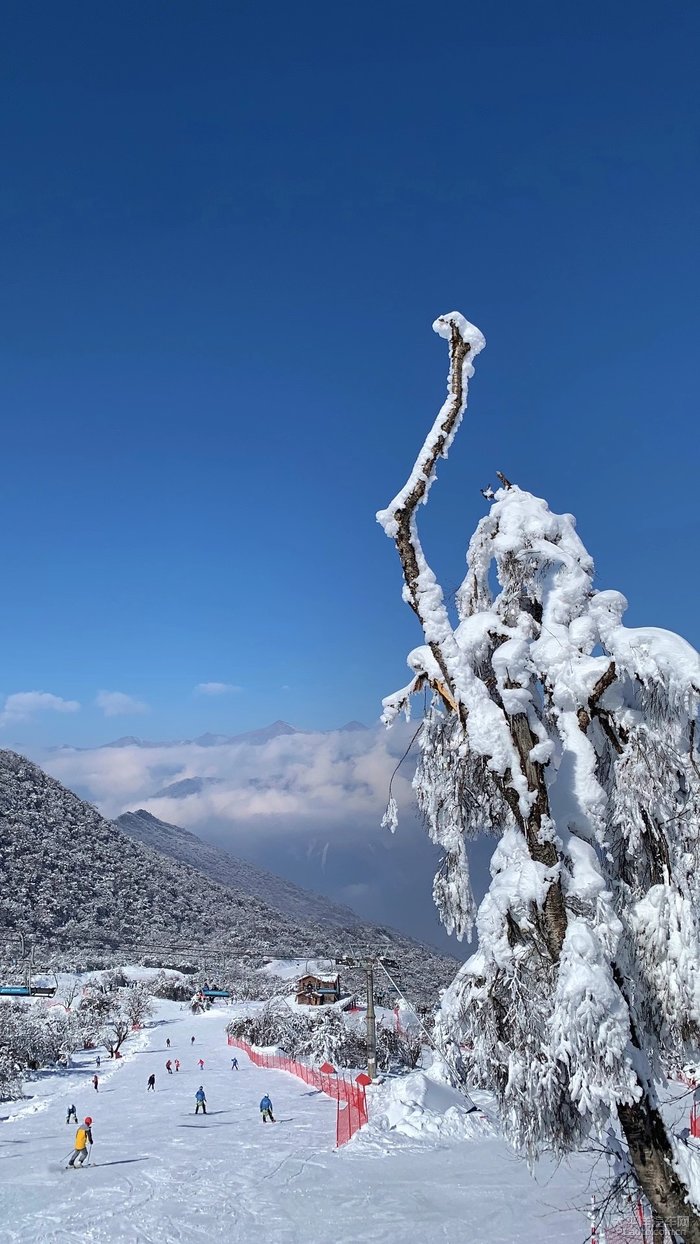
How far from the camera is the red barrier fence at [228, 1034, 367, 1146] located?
25.6m

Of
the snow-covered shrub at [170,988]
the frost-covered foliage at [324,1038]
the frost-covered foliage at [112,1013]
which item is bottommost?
the snow-covered shrub at [170,988]

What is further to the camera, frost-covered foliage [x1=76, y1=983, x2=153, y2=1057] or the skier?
frost-covered foliage [x1=76, y1=983, x2=153, y2=1057]

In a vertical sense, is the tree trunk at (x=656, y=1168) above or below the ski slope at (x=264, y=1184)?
above

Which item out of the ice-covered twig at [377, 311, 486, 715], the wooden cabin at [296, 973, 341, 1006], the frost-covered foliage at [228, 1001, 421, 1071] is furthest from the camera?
the wooden cabin at [296, 973, 341, 1006]

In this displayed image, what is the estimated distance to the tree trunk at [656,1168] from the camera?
15.1 feet

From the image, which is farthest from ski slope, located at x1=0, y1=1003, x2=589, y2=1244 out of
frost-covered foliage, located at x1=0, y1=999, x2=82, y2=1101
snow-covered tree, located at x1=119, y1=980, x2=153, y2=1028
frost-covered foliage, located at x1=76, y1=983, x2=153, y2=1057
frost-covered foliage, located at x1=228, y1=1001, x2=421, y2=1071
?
snow-covered tree, located at x1=119, y1=980, x2=153, y2=1028

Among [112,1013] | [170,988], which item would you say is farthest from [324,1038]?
[170,988]

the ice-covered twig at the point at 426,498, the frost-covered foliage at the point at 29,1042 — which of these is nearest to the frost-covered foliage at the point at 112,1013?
the frost-covered foliage at the point at 29,1042

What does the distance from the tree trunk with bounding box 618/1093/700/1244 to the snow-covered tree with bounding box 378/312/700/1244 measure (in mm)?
11

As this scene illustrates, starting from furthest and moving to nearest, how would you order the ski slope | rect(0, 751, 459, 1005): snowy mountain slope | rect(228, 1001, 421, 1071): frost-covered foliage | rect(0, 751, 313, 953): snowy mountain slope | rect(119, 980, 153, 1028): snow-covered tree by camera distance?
rect(0, 751, 313, 953): snowy mountain slope
rect(0, 751, 459, 1005): snowy mountain slope
rect(119, 980, 153, 1028): snow-covered tree
rect(228, 1001, 421, 1071): frost-covered foliage
the ski slope

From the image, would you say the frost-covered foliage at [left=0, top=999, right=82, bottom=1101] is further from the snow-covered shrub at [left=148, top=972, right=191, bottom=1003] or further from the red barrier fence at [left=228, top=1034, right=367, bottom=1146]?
the snow-covered shrub at [left=148, top=972, right=191, bottom=1003]

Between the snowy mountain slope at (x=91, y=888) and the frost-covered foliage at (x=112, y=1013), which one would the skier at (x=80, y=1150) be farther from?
the snowy mountain slope at (x=91, y=888)

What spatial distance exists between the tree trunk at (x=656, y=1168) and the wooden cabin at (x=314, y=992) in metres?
59.6

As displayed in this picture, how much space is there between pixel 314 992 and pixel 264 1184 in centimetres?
4321
